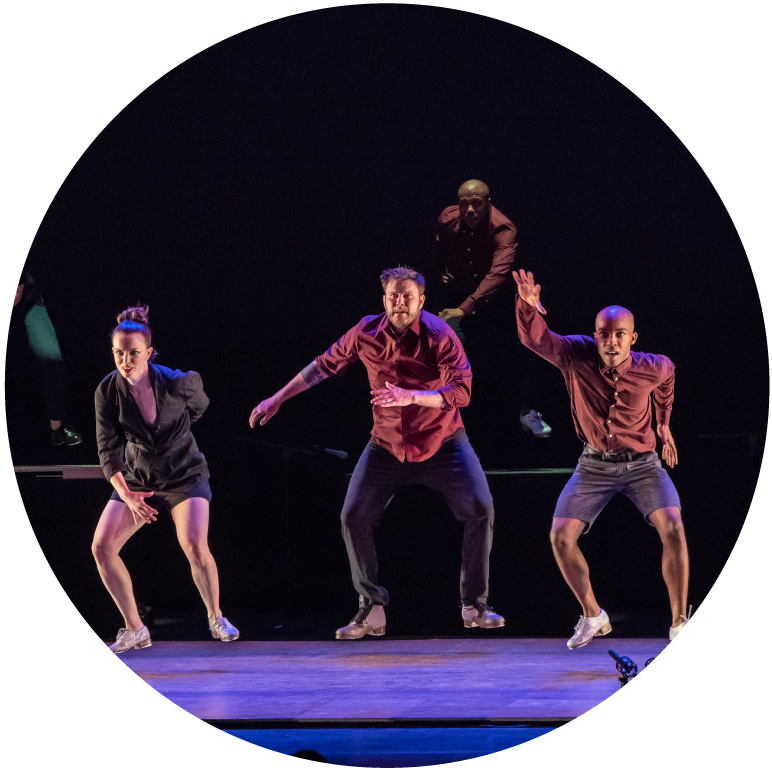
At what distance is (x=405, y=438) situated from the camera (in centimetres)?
597

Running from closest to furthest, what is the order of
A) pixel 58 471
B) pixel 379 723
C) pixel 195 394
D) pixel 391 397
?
1. pixel 379 723
2. pixel 391 397
3. pixel 195 394
4. pixel 58 471

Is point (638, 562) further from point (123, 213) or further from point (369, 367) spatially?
point (123, 213)

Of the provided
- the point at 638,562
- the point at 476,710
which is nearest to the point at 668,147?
the point at 638,562

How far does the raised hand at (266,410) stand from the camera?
6031 mm

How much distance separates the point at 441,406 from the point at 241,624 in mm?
1547

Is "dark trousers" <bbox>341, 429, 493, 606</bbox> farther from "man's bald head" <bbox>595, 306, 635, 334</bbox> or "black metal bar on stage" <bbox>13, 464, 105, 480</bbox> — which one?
"black metal bar on stage" <bbox>13, 464, 105, 480</bbox>

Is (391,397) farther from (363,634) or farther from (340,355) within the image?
(363,634)

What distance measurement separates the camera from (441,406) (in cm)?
586

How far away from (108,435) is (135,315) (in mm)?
637

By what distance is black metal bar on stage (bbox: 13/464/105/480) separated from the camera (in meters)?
6.21

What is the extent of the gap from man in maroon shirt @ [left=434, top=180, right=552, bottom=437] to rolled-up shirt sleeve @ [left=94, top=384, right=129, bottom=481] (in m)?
1.77

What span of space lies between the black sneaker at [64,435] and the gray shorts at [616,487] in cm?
254

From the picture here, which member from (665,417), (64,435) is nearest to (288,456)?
(64,435)

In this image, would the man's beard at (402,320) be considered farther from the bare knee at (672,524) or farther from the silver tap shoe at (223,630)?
the silver tap shoe at (223,630)
